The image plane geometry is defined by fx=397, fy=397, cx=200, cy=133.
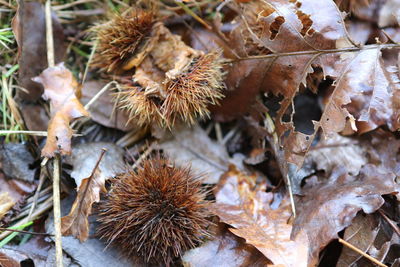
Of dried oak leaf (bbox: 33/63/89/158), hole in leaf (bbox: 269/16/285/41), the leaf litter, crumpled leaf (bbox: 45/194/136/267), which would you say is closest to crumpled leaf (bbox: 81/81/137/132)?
the leaf litter

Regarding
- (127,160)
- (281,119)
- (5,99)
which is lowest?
(127,160)

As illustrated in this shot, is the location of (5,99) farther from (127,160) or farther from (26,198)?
(127,160)

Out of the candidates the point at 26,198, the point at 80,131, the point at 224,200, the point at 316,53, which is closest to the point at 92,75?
the point at 80,131

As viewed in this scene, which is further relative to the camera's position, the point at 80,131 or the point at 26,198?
the point at 80,131

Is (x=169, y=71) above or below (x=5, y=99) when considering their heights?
above

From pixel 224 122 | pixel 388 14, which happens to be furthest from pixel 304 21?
pixel 224 122

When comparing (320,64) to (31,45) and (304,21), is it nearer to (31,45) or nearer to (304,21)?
(304,21)

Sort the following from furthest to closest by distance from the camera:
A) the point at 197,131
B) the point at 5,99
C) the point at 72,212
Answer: the point at 197,131 → the point at 5,99 → the point at 72,212
